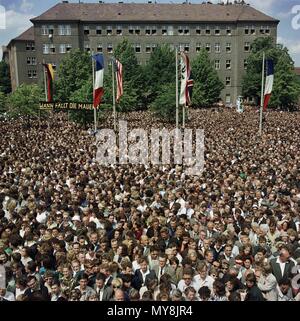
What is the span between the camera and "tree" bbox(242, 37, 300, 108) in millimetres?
55000

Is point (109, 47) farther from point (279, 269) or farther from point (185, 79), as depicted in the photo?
point (279, 269)

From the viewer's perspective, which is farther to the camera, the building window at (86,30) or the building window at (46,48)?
the building window at (86,30)

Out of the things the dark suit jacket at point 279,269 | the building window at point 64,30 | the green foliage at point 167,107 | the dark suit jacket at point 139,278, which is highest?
the building window at point 64,30

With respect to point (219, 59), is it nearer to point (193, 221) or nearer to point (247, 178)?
point (247, 178)

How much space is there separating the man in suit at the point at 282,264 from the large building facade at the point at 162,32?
2285 inches

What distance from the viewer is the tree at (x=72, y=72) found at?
5384 centimetres

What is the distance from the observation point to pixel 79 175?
13969 mm

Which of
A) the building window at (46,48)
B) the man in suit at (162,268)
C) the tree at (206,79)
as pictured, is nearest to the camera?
the man in suit at (162,268)

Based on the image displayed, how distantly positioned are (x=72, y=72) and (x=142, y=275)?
51969 mm

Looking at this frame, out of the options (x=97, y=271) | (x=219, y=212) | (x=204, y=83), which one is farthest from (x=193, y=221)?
(x=204, y=83)

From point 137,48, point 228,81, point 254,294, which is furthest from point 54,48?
point 254,294

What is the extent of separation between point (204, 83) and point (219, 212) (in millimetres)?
51196
